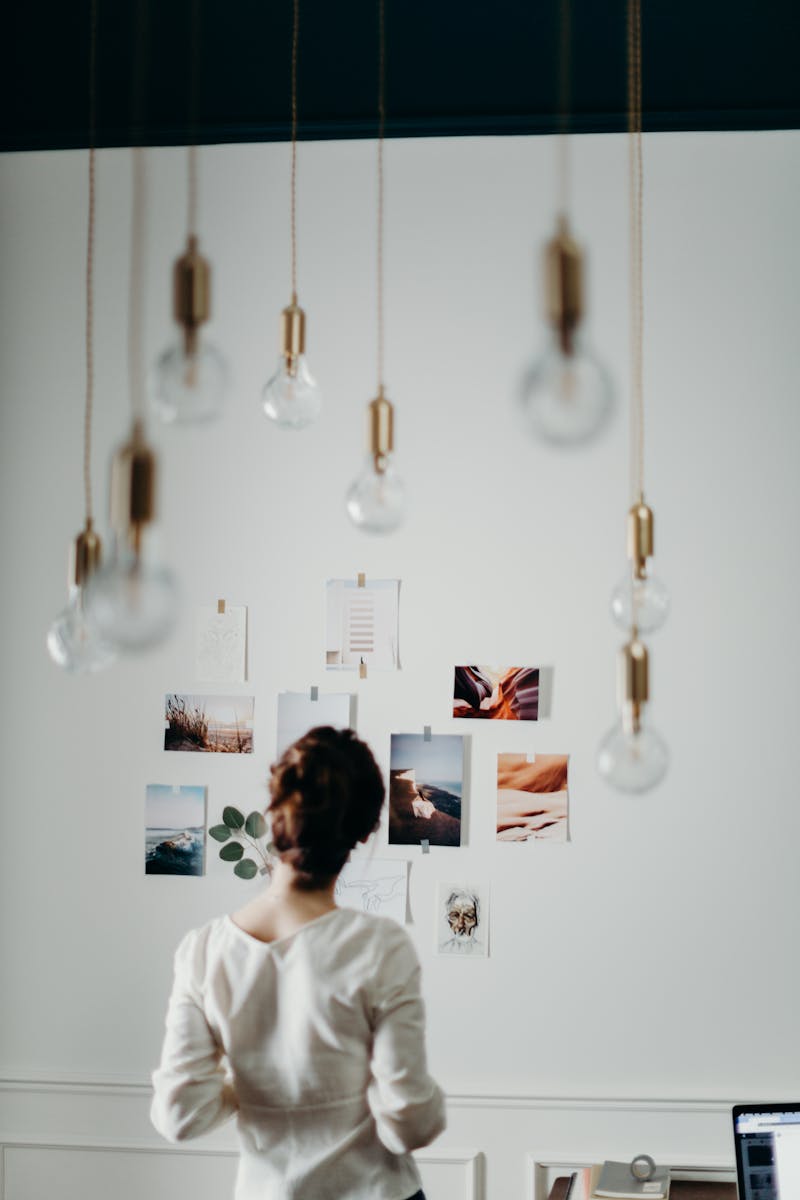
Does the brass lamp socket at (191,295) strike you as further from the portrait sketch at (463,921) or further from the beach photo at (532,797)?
the portrait sketch at (463,921)

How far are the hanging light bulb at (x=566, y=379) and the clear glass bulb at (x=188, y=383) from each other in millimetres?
408

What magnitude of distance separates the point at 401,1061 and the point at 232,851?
1.29 meters

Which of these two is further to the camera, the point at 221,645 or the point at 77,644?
the point at 221,645

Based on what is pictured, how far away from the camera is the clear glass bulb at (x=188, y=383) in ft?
3.85

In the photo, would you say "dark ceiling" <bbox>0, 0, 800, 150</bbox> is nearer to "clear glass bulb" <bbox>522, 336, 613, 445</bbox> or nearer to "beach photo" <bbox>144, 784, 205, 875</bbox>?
"beach photo" <bbox>144, 784, 205, 875</bbox>

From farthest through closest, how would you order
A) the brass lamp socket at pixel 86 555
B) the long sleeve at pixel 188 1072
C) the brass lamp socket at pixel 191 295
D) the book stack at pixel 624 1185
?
the book stack at pixel 624 1185 → the long sleeve at pixel 188 1072 → the brass lamp socket at pixel 86 555 → the brass lamp socket at pixel 191 295

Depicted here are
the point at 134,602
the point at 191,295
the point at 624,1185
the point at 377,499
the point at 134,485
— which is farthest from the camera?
the point at 624,1185

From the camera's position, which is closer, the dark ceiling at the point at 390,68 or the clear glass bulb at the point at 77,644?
the clear glass bulb at the point at 77,644

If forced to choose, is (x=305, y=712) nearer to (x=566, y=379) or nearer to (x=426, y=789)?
(x=426, y=789)

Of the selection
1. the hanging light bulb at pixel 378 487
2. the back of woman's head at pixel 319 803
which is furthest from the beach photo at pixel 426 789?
the hanging light bulb at pixel 378 487

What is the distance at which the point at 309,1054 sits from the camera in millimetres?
1638

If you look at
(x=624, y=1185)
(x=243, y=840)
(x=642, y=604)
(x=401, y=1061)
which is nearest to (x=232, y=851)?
(x=243, y=840)

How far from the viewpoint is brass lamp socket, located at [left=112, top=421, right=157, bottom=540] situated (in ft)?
3.17

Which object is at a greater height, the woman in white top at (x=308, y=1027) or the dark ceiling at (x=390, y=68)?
the dark ceiling at (x=390, y=68)
